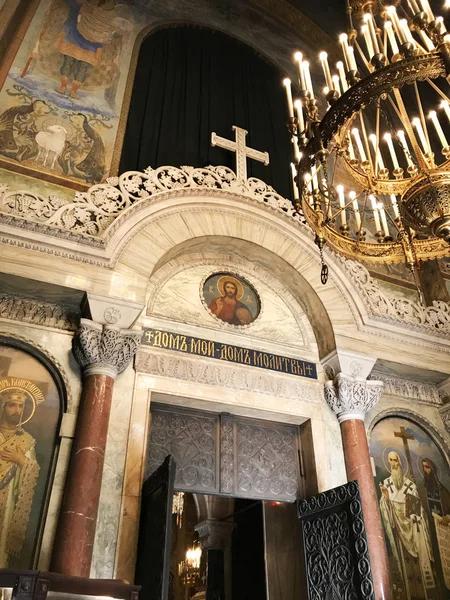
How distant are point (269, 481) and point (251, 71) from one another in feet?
26.2

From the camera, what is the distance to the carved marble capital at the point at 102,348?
5387 millimetres

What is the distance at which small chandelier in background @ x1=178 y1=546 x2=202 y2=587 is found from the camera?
11.6 m

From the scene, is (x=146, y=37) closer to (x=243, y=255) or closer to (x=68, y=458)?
(x=243, y=255)

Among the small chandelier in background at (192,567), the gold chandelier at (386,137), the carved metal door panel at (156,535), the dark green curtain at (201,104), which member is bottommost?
the carved metal door panel at (156,535)

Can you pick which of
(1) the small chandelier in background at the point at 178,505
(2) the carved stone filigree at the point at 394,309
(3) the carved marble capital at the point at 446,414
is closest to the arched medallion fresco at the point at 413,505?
(3) the carved marble capital at the point at 446,414

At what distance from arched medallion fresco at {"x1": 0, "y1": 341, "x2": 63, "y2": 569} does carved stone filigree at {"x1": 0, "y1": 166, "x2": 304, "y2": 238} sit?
59.2 inches

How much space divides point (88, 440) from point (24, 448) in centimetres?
68

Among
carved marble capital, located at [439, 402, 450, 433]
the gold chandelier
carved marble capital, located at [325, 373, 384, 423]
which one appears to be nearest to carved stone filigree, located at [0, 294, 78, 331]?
the gold chandelier

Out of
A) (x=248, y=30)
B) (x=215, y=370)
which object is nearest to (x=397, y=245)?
(x=215, y=370)

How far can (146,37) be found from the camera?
31.0ft

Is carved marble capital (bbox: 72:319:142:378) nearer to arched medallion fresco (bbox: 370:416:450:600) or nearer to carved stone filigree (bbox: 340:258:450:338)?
carved stone filigree (bbox: 340:258:450:338)

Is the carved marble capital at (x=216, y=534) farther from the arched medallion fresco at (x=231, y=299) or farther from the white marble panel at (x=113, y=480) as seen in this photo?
the white marble panel at (x=113, y=480)

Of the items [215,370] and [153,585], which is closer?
[153,585]

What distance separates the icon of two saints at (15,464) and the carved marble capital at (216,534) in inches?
220
